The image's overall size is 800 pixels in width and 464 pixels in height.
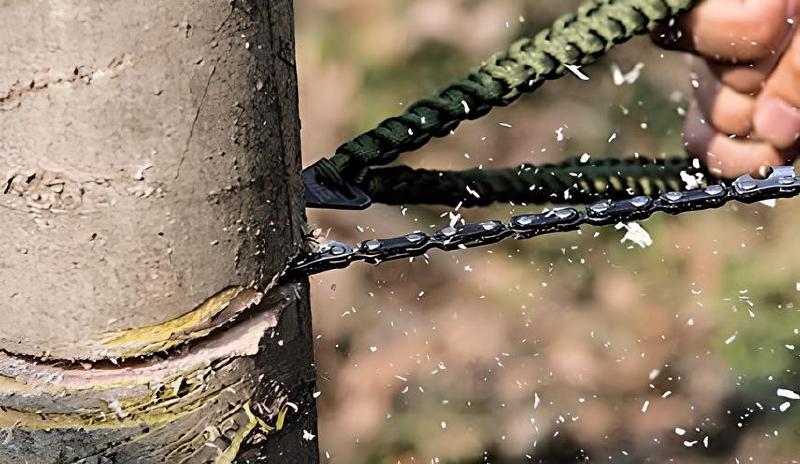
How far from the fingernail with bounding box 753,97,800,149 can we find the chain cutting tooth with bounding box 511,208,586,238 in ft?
1.45

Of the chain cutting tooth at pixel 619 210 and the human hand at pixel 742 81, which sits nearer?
the chain cutting tooth at pixel 619 210

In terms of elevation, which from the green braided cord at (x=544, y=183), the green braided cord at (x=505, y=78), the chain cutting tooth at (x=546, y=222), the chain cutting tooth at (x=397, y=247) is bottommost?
the green braided cord at (x=544, y=183)

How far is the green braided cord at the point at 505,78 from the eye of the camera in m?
0.82

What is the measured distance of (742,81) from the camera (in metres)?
1.06

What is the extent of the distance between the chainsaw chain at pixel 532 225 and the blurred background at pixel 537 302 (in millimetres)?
1256

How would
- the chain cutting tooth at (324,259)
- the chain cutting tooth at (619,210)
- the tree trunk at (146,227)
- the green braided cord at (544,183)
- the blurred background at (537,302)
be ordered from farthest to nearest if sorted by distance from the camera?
1. the blurred background at (537,302)
2. the green braided cord at (544,183)
3. the chain cutting tooth at (619,210)
4. the chain cutting tooth at (324,259)
5. the tree trunk at (146,227)

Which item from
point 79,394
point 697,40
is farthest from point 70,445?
point 697,40

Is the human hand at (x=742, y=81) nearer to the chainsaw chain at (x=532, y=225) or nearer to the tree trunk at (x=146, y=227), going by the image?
the chainsaw chain at (x=532, y=225)

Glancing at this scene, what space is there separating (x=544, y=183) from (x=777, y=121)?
242 mm

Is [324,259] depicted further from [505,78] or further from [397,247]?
[505,78]

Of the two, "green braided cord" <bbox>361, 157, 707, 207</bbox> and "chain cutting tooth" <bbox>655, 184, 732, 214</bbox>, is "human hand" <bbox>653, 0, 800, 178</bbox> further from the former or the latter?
"chain cutting tooth" <bbox>655, 184, 732, 214</bbox>

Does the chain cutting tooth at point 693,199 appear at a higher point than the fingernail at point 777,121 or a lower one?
higher

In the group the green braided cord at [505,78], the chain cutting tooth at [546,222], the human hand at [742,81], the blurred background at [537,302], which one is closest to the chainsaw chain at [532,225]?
the chain cutting tooth at [546,222]

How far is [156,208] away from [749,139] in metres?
0.76
